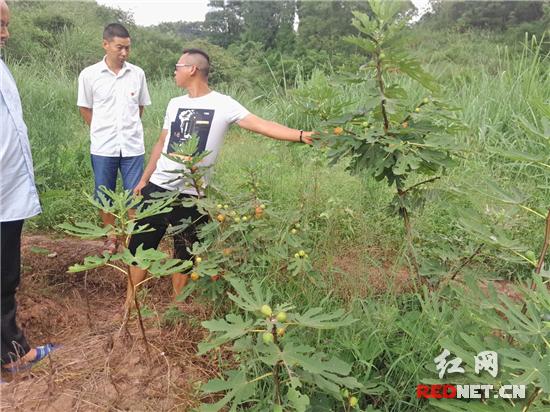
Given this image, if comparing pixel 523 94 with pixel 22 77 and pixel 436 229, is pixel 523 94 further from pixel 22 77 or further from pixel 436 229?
pixel 22 77

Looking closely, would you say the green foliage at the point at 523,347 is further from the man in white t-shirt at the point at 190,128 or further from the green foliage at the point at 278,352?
the man in white t-shirt at the point at 190,128

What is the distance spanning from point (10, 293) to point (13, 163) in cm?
61

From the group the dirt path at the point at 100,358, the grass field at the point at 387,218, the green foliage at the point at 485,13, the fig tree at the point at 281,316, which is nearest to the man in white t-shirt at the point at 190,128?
the grass field at the point at 387,218

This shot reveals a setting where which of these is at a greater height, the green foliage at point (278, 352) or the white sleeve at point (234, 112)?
the white sleeve at point (234, 112)

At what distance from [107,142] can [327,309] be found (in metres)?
2.24

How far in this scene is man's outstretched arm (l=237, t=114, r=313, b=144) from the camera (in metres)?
2.24

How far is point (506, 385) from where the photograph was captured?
1.32 metres

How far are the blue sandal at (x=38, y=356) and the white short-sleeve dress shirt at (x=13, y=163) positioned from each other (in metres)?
0.66

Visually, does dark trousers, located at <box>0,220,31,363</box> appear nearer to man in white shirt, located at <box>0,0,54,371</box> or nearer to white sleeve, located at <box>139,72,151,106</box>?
man in white shirt, located at <box>0,0,54,371</box>

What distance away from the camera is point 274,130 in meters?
2.37

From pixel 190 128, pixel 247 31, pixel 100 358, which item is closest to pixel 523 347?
pixel 100 358

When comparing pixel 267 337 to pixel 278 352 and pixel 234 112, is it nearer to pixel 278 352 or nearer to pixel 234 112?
pixel 278 352

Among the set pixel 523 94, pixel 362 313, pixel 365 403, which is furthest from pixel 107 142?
pixel 523 94

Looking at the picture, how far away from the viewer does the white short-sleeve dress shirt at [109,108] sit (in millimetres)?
3406
